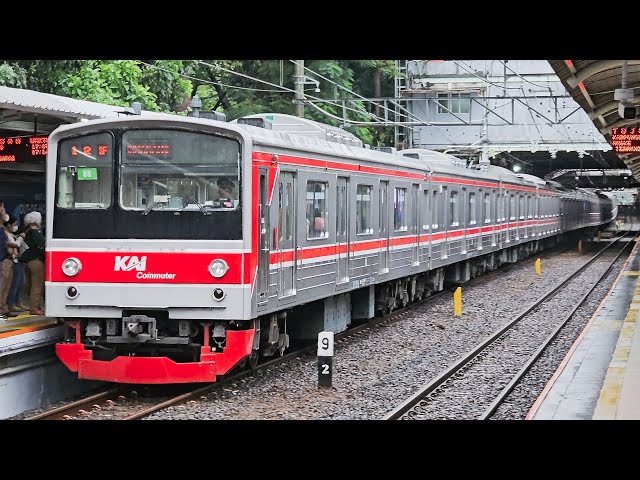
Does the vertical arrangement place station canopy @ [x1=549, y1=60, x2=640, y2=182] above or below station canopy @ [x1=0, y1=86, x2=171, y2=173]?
above


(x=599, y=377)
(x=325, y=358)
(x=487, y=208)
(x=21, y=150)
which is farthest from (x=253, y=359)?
(x=487, y=208)

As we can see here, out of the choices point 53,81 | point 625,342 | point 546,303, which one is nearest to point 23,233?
point 625,342

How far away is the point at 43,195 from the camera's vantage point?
48.0 ft

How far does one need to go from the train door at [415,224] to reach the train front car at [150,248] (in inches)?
322

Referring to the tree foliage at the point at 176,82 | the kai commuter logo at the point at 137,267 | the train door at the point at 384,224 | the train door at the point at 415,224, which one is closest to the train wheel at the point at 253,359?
the kai commuter logo at the point at 137,267

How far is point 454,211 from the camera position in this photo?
73.4 feet

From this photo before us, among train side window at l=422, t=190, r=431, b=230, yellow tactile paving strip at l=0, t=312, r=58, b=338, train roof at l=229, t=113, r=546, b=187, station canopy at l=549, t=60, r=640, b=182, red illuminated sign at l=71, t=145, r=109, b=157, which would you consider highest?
station canopy at l=549, t=60, r=640, b=182

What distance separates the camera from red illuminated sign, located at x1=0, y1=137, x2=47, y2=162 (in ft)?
39.4

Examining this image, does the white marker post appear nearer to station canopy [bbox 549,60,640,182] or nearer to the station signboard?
the station signboard

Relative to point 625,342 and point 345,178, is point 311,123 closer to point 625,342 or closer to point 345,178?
point 345,178

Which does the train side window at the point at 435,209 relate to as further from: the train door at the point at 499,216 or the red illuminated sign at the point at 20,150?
the red illuminated sign at the point at 20,150

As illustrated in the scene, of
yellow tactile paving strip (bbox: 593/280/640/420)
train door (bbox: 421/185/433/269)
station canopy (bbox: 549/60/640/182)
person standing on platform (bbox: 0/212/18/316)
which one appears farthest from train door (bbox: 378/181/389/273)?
person standing on platform (bbox: 0/212/18/316)

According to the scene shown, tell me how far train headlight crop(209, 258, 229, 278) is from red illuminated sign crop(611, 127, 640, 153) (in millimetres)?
12323
